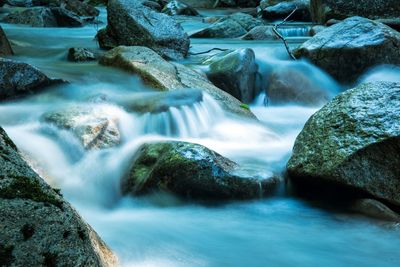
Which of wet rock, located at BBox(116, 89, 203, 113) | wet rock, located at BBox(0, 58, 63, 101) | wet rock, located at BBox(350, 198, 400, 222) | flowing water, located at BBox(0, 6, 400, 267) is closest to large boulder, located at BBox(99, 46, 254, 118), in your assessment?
flowing water, located at BBox(0, 6, 400, 267)

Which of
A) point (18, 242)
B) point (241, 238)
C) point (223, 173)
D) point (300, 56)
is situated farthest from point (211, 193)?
point (300, 56)

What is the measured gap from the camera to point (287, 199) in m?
4.93

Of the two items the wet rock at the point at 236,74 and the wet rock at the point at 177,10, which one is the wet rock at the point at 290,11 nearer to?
the wet rock at the point at 177,10

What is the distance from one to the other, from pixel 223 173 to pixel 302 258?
3.93 feet

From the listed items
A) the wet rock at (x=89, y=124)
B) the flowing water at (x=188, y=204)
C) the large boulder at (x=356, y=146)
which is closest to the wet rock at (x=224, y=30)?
the flowing water at (x=188, y=204)

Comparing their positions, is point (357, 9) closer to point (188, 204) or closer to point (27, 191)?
point (188, 204)

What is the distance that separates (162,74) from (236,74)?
5.06 feet

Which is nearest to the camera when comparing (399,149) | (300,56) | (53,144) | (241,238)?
(241,238)

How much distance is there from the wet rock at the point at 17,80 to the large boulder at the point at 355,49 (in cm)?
545

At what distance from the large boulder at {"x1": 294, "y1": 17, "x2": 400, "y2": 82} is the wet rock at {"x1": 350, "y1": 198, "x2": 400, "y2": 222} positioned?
5435 millimetres

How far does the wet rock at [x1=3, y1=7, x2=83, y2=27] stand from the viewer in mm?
17312

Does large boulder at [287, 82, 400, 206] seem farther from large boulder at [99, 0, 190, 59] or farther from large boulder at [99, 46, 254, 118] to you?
large boulder at [99, 0, 190, 59]

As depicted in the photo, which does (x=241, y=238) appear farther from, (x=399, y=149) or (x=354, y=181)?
(x=399, y=149)

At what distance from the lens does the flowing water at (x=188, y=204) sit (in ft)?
12.4
